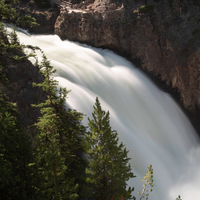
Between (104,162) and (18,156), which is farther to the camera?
(104,162)

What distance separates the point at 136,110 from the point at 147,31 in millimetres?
12271

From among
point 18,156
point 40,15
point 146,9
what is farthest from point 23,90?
point 146,9

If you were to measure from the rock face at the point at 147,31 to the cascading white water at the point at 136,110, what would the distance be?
1.77m

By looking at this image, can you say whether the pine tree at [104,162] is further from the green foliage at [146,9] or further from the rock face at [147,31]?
the green foliage at [146,9]

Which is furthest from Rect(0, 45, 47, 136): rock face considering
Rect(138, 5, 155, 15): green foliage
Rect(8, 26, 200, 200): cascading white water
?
Rect(138, 5, 155, 15): green foliage

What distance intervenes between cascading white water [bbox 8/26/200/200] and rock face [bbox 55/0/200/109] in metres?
1.77

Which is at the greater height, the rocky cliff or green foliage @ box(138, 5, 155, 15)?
green foliage @ box(138, 5, 155, 15)

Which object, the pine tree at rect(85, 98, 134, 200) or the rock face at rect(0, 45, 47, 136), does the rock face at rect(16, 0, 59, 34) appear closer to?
the rock face at rect(0, 45, 47, 136)

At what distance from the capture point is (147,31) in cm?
2677

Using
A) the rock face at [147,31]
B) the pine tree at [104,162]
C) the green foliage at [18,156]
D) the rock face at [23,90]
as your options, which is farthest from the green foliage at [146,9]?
the green foliage at [18,156]

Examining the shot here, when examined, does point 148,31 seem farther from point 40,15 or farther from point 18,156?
point 18,156

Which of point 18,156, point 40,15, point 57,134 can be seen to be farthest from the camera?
point 40,15

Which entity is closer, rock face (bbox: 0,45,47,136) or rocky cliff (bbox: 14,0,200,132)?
rock face (bbox: 0,45,47,136)

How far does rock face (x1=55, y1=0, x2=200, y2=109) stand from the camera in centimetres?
2578
